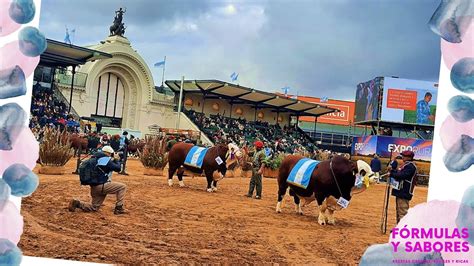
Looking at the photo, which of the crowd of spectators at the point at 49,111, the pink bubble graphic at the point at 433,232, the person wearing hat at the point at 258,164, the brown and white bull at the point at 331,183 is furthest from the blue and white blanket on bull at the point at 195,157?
the pink bubble graphic at the point at 433,232

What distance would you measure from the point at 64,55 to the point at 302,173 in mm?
17294

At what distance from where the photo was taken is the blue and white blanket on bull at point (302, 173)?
27.9 ft

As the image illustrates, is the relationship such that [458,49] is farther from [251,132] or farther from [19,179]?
[251,132]

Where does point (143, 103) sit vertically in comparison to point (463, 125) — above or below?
above

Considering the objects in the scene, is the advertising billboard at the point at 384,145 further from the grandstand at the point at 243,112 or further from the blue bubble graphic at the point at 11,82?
the blue bubble graphic at the point at 11,82

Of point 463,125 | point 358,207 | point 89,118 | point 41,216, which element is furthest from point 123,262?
point 89,118

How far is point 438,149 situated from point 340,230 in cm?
457

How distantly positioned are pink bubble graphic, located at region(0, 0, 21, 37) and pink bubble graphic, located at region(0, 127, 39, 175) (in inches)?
34.8

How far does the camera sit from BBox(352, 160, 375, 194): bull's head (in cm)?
719

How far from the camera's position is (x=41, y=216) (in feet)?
23.1

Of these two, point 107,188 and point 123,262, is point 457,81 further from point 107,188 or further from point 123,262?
point 107,188

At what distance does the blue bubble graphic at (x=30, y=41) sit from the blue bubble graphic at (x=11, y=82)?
177 mm

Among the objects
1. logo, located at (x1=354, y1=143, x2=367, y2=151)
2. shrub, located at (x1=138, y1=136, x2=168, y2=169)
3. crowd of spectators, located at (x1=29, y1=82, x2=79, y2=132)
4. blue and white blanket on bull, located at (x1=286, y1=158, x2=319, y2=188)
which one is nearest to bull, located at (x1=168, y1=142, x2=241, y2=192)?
blue and white blanket on bull, located at (x1=286, y1=158, x2=319, y2=188)

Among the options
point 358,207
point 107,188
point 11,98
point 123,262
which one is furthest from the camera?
point 358,207
